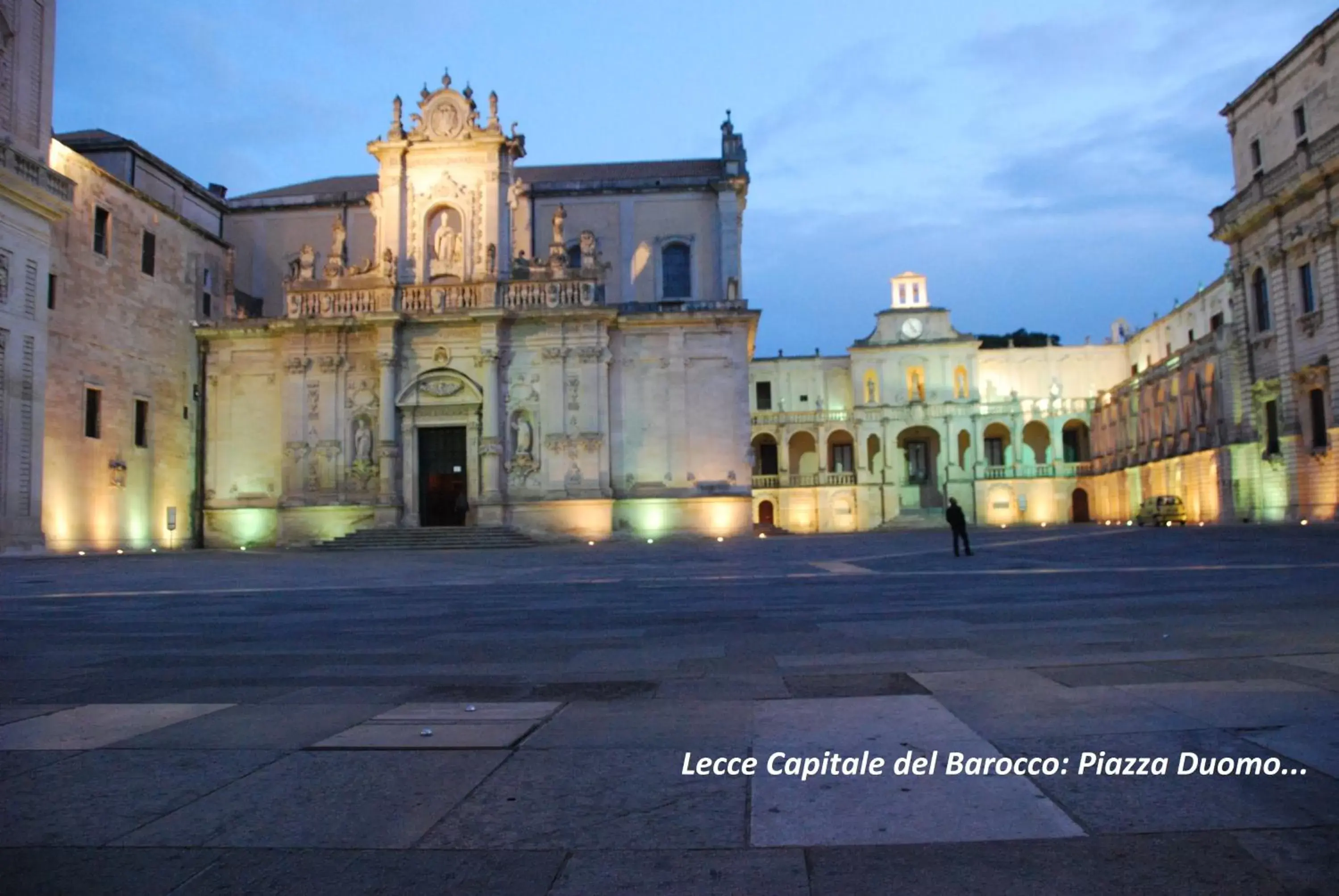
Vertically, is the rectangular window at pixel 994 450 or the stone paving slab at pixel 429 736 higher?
the rectangular window at pixel 994 450

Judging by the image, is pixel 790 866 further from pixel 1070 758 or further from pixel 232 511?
pixel 232 511

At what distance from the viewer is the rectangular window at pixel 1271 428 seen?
3997 centimetres

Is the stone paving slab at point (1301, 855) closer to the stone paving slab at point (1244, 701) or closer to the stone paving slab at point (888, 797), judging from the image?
the stone paving slab at point (888, 797)

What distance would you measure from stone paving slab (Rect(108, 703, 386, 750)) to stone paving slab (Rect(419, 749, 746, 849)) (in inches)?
46.7

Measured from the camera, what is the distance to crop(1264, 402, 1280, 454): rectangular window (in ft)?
131

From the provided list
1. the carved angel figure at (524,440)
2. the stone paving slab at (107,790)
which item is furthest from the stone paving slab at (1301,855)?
the carved angel figure at (524,440)

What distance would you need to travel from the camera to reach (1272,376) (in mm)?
40062

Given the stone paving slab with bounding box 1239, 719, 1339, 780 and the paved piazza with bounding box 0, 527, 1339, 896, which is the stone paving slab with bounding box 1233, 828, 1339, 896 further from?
the stone paving slab with bounding box 1239, 719, 1339, 780

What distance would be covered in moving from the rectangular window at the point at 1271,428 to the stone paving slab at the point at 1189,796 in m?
43.1

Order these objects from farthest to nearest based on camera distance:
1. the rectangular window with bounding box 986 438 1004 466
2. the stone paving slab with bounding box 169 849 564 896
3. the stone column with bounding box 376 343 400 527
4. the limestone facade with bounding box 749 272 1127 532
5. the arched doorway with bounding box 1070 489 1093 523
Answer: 1. the rectangular window with bounding box 986 438 1004 466
2. the arched doorway with bounding box 1070 489 1093 523
3. the limestone facade with bounding box 749 272 1127 532
4. the stone column with bounding box 376 343 400 527
5. the stone paving slab with bounding box 169 849 564 896

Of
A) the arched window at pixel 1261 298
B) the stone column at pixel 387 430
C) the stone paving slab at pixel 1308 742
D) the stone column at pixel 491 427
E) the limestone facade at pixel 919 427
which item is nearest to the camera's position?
the stone paving slab at pixel 1308 742

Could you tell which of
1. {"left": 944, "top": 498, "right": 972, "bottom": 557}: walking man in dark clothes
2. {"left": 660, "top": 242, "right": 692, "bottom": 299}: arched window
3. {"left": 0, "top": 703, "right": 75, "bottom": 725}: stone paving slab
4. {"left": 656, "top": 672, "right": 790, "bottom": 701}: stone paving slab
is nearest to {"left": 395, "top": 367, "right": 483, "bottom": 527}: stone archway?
{"left": 660, "top": 242, "right": 692, "bottom": 299}: arched window

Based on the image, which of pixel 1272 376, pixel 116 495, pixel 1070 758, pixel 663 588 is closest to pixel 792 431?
pixel 1272 376

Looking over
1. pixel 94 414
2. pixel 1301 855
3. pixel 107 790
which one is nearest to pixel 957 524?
pixel 1301 855
